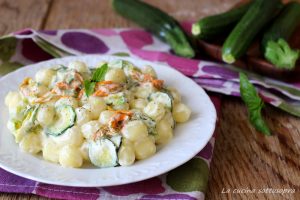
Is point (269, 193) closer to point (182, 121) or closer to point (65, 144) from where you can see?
point (182, 121)

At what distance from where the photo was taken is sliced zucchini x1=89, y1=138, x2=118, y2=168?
115cm

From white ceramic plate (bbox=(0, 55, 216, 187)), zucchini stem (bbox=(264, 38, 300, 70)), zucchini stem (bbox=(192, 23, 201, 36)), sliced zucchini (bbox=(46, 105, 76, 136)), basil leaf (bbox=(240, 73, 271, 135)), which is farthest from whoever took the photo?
zucchini stem (bbox=(192, 23, 201, 36))

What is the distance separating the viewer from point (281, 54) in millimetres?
1641

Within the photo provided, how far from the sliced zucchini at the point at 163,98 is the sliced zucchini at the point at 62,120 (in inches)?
9.5

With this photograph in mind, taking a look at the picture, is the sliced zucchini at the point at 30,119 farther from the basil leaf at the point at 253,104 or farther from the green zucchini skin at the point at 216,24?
the green zucchini skin at the point at 216,24

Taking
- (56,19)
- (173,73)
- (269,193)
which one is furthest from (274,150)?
(56,19)

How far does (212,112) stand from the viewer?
53.8 inches

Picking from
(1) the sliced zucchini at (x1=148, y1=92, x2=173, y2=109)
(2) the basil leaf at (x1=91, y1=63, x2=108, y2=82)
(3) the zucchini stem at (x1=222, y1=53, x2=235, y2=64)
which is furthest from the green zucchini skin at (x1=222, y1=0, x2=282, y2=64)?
(2) the basil leaf at (x1=91, y1=63, x2=108, y2=82)

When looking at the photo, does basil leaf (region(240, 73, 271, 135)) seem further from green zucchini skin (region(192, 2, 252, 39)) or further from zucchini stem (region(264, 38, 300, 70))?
green zucchini skin (region(192, 2, 252, 39))

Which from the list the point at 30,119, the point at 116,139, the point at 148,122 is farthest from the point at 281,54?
the point at 30,119

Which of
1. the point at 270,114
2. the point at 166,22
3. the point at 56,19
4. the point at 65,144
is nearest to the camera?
the point at 65,144

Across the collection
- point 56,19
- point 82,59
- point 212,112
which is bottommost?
point 56,19

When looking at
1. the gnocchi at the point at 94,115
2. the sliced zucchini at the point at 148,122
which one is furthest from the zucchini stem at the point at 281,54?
the sliced zucchini at the point at 148,122

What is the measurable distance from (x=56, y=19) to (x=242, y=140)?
113 cm
